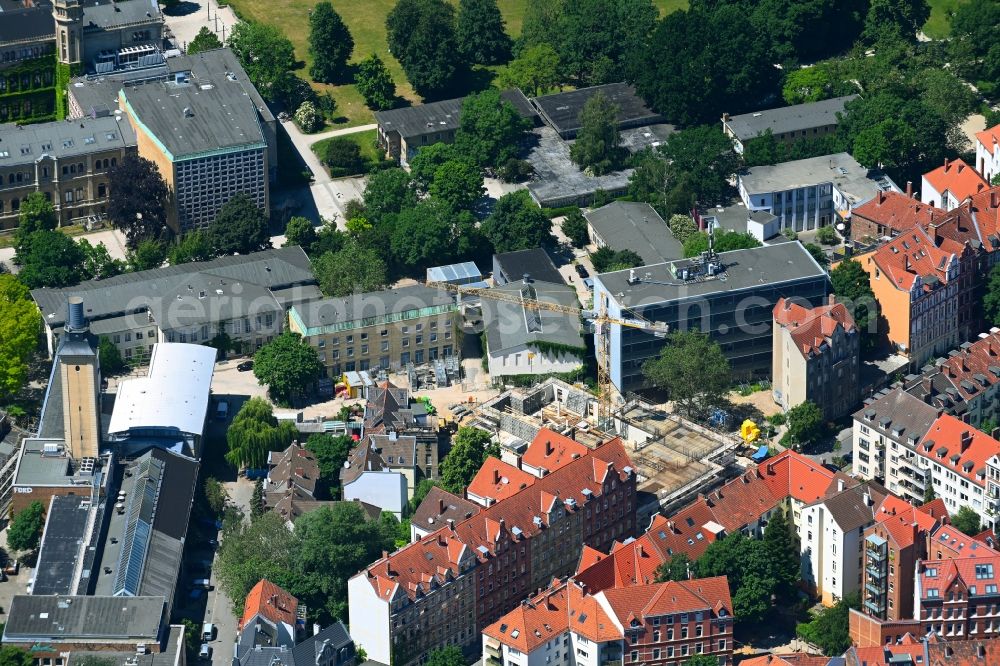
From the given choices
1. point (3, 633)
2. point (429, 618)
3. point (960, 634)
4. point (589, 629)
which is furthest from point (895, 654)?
point (3, 633)

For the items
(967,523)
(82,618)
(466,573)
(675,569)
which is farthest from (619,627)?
(82,618)

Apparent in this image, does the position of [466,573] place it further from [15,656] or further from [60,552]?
[15,656]

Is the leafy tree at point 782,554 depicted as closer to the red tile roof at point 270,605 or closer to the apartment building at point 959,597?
the apartment building at point 959,597

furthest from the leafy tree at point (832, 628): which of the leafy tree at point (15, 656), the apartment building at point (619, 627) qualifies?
the leafy tree at point (15, 656)

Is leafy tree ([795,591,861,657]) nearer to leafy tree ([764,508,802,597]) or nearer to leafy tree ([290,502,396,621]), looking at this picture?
leafy tree ([764,508,802,597])

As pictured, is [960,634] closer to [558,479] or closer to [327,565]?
[558,479]
